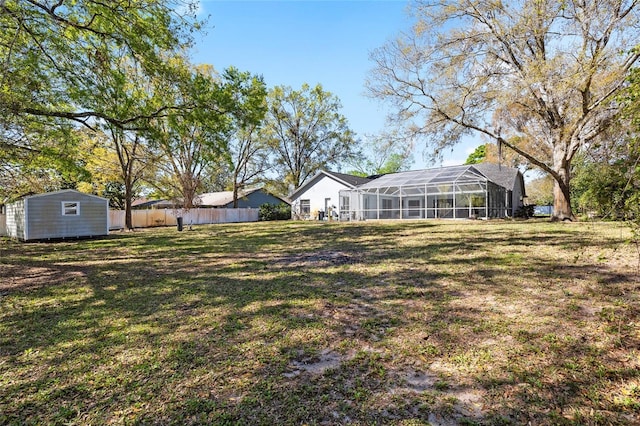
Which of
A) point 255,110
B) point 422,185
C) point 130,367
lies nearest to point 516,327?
point 130,367

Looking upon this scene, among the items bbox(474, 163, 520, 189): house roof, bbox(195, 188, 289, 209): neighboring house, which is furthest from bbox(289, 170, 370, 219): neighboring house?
bbox(474, 163, 520, 189): house roof

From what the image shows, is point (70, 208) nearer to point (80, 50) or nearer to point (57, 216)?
point (57, 216)

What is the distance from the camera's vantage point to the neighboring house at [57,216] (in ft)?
40.7

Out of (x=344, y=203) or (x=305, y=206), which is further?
(x=305, y=206)

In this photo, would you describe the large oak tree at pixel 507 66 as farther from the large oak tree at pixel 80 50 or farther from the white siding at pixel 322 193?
the white siding at pixel 322 193

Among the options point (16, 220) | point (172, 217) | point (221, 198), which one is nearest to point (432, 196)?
point (172, 217)

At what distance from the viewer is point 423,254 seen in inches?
267

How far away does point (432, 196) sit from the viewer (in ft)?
74.0

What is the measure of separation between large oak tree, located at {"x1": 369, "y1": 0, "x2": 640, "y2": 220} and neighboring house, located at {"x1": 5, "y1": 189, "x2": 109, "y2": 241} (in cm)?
1380

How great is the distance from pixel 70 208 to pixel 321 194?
17.0 meters

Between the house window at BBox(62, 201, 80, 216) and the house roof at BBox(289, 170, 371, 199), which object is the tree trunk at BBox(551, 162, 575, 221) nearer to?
the house roof at BBox(289, 170, 371, 199)

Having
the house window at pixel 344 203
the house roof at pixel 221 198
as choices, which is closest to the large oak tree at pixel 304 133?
the house roof at pixel 221 198

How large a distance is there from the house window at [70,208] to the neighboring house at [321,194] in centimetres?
1573

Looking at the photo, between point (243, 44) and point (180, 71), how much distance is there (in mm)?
2787
